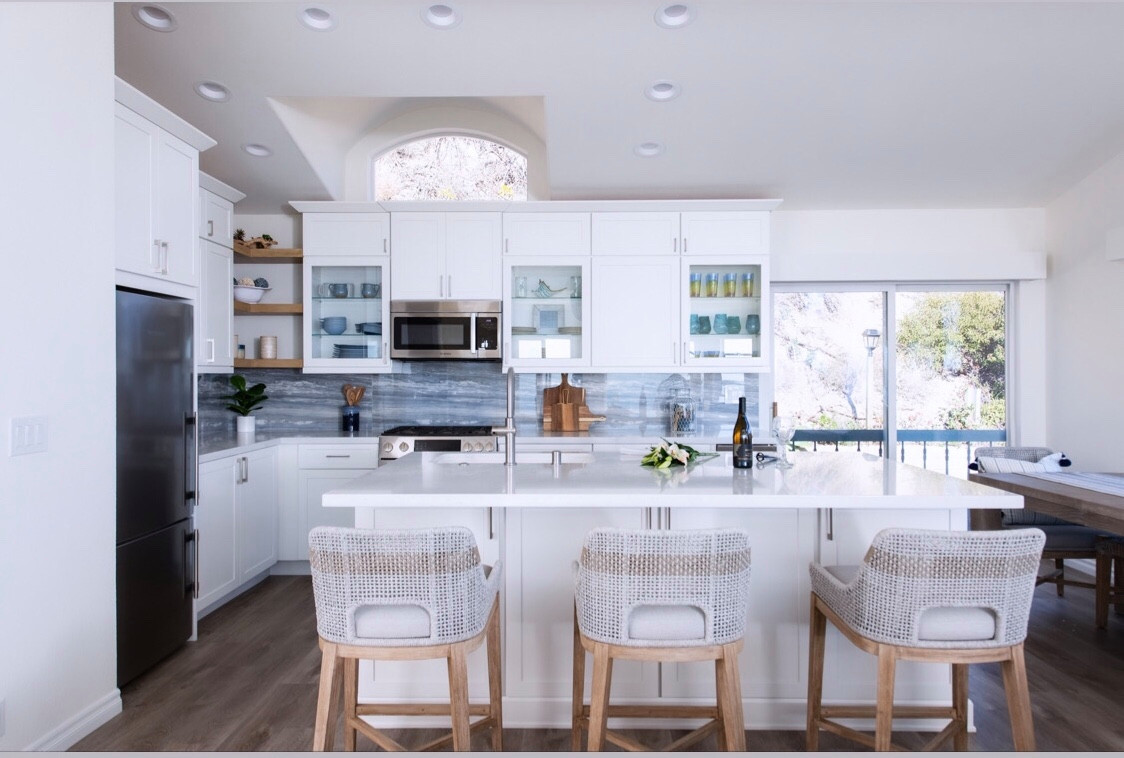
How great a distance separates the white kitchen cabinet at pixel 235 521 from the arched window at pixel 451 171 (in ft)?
6.74

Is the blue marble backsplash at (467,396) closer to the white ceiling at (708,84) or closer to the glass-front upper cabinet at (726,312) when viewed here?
the glass-front upper cabinet at (726,312)

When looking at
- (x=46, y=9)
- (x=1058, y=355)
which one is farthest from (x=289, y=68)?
(x=1058, y=355)

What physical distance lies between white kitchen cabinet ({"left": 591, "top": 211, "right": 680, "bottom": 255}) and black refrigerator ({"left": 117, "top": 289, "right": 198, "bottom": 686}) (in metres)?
2.41

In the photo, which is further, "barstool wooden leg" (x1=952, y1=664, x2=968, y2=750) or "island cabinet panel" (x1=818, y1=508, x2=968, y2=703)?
"island cabinet panel" (x1=818, y1=508, x2=968, y2=703)

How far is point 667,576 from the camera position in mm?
1712

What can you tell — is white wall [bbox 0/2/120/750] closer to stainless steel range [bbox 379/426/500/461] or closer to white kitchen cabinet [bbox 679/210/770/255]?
stainless steel range [bbox 379/426/500/461]

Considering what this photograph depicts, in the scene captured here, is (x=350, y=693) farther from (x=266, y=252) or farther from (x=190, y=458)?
(x=266, y=252)

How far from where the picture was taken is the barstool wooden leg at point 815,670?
82.6 inches

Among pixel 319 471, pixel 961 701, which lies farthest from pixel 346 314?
pixel 961 701

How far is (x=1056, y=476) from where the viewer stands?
3.42 meters

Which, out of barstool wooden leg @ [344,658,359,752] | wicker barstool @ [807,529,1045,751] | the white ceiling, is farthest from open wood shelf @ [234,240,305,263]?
wicker barstool @ [807,529,1045,751]

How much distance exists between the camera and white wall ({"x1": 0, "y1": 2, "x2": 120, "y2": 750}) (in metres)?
1.98

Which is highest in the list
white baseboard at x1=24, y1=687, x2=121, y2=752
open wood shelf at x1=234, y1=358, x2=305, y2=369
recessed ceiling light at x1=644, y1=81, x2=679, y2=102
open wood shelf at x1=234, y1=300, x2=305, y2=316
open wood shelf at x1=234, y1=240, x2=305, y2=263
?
recessed ceiling light at x1=644, y1=81, x2=679, y2=102

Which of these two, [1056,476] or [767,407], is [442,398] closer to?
[767,407]
